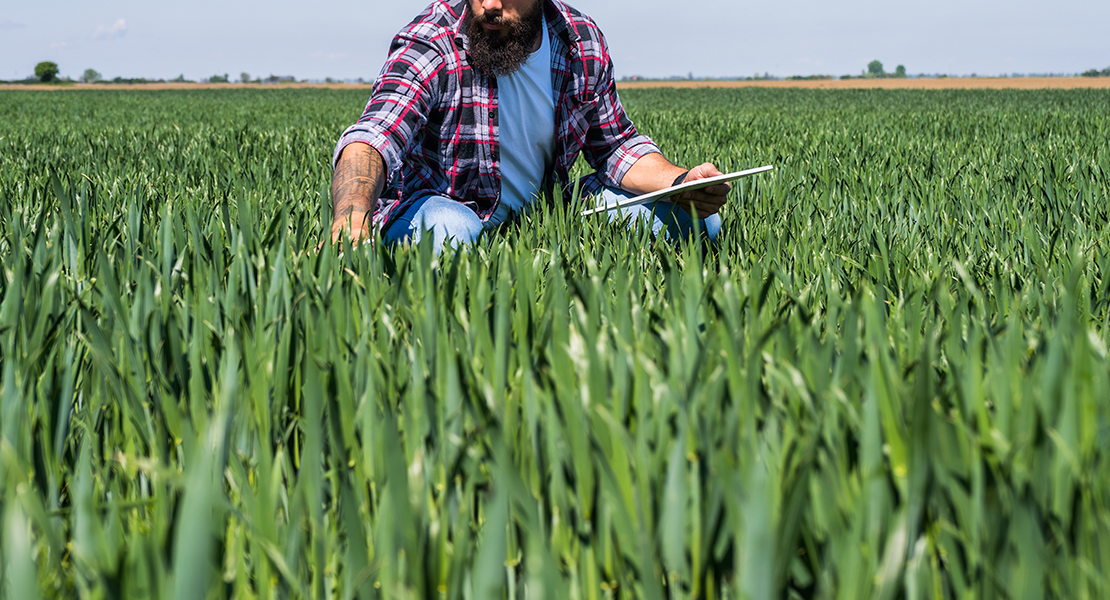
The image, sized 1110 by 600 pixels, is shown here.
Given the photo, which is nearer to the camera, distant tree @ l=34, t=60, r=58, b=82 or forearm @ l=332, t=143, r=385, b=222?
forearm @ l=332, t=143, r=385, b=222

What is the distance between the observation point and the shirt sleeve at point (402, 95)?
216cm

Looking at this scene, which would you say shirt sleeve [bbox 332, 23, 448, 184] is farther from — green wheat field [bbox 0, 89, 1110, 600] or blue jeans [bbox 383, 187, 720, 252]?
green wheat field [bbox 0, 89, 1110, 600]

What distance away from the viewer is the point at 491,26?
231cm

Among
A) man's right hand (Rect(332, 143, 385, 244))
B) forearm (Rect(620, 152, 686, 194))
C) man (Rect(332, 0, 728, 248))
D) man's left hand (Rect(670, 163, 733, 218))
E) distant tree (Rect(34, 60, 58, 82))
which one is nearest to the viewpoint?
man's right hand (Rect(332, 143, 385, 244))

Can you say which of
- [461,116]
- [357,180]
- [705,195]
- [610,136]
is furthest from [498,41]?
[705,195]

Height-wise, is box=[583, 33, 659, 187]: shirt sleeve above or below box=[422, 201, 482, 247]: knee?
above

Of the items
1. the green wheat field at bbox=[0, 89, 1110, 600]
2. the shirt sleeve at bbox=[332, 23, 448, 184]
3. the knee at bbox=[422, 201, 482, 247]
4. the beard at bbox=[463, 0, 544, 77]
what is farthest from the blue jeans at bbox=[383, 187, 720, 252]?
the green wheat field at bbox=[0, 89, 1110, 600]

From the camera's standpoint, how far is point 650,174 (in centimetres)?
254

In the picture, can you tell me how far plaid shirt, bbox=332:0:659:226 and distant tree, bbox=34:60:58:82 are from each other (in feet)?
305

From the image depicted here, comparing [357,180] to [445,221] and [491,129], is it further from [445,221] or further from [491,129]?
[491,129]

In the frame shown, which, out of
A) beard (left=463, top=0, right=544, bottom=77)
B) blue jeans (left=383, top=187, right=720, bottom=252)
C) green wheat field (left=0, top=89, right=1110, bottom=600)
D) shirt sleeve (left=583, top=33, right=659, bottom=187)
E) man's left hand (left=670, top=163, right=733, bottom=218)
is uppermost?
beard (left=463, top=0, right=544, bottom=77)

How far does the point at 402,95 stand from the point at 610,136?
83 cm

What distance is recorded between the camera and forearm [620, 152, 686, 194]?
8.11ft

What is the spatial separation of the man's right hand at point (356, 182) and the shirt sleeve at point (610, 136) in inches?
35.7
